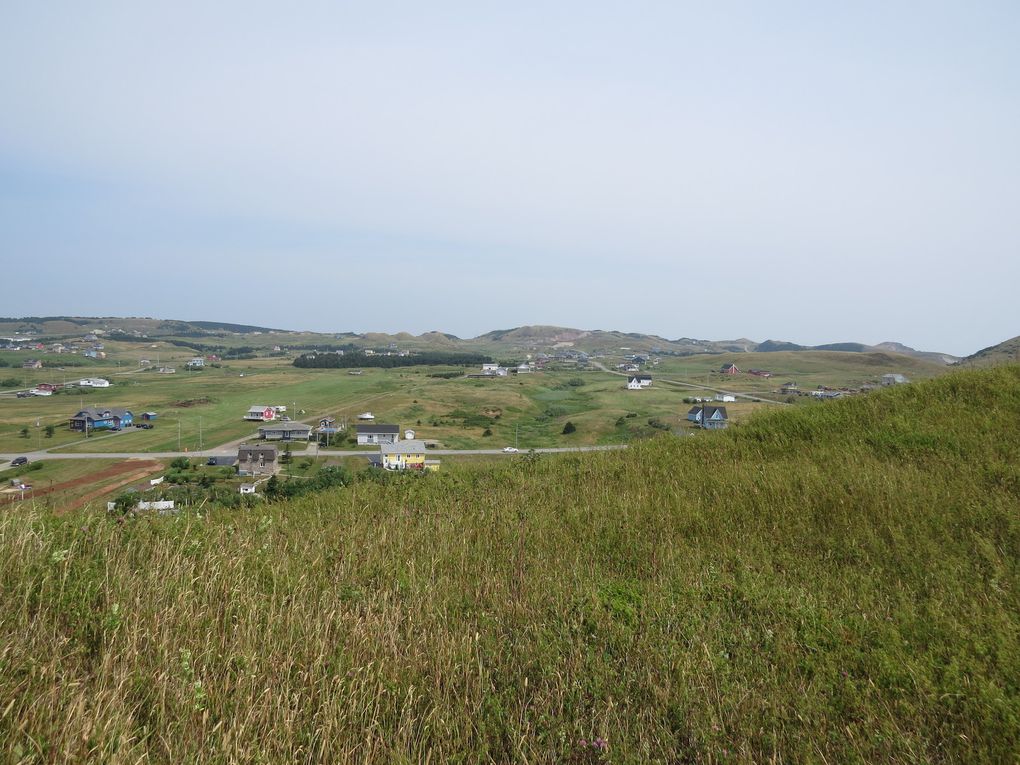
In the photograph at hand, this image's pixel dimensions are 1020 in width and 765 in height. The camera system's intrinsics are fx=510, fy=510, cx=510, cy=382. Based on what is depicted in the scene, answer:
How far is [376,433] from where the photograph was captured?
44.7 metres

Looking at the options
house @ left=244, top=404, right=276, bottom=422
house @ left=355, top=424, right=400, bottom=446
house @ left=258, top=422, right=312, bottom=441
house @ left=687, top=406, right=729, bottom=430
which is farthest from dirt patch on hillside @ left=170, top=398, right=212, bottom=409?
house @ left=687, top=406, right=729, bottom=430

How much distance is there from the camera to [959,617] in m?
3.52

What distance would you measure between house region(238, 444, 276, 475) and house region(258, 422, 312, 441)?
1131 cm

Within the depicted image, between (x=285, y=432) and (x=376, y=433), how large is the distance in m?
8.48

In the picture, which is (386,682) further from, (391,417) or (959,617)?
(391,417)

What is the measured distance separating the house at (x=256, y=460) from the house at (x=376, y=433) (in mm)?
10637

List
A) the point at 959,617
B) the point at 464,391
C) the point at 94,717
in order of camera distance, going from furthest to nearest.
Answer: the point at 464,391 < the point at 959,617 < the point at 94,717

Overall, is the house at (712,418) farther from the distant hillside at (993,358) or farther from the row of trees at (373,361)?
Result: the row of trees at (373,361)

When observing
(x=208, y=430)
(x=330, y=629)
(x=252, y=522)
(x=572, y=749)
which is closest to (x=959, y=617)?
(x=572, y=749)

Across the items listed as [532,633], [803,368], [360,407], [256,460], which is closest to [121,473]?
[256,460]

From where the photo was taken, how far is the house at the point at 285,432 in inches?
1791

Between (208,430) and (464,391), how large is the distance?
31.0 meters

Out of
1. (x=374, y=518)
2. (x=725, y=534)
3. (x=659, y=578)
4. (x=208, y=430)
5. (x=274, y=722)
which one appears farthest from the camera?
(x=208, y=430)

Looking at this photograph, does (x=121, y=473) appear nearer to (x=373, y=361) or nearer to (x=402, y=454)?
(x=402, y=454)
